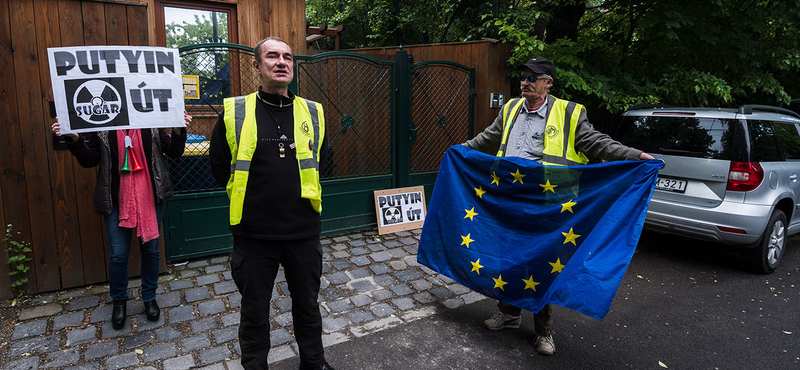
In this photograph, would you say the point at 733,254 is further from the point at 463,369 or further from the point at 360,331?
the point at 360,331

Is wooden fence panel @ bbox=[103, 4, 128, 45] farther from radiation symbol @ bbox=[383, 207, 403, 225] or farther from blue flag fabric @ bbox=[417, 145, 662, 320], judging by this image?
radiation symbol @ bbox=[383, 207, 403, 225]

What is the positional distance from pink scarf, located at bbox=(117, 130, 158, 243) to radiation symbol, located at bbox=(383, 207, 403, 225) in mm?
3258

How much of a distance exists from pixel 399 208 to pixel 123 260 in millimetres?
3700

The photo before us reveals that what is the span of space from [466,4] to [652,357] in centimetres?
711

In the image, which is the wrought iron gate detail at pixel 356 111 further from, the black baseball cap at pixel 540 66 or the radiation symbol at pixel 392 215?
the black baseball cap at pixel 540 66

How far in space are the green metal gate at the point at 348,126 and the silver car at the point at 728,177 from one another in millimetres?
2877

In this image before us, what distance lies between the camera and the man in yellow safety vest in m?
2.71

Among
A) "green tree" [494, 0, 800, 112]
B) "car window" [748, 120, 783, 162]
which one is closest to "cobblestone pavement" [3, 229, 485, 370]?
"car window" [748, 120, 783, 162]

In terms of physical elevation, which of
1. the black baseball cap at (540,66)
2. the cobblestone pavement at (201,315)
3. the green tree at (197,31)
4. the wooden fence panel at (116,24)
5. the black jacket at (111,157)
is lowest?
the cobblestone pavement at (201,315)

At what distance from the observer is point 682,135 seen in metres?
5.54

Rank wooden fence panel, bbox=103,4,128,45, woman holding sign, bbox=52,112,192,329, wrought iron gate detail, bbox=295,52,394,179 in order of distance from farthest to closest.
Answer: wrought iron gate detail, bbox=295,52,394,179, wooden fence panel, bbox=103,4,128,45, woman holding sign, bbox=52,112,192,329

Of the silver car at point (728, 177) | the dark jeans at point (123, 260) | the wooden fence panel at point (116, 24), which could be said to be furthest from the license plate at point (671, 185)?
the wooden fence panel at point (116, 24)

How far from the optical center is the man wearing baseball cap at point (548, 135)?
139 inches

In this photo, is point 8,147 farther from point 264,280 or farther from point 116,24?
point 264,280
